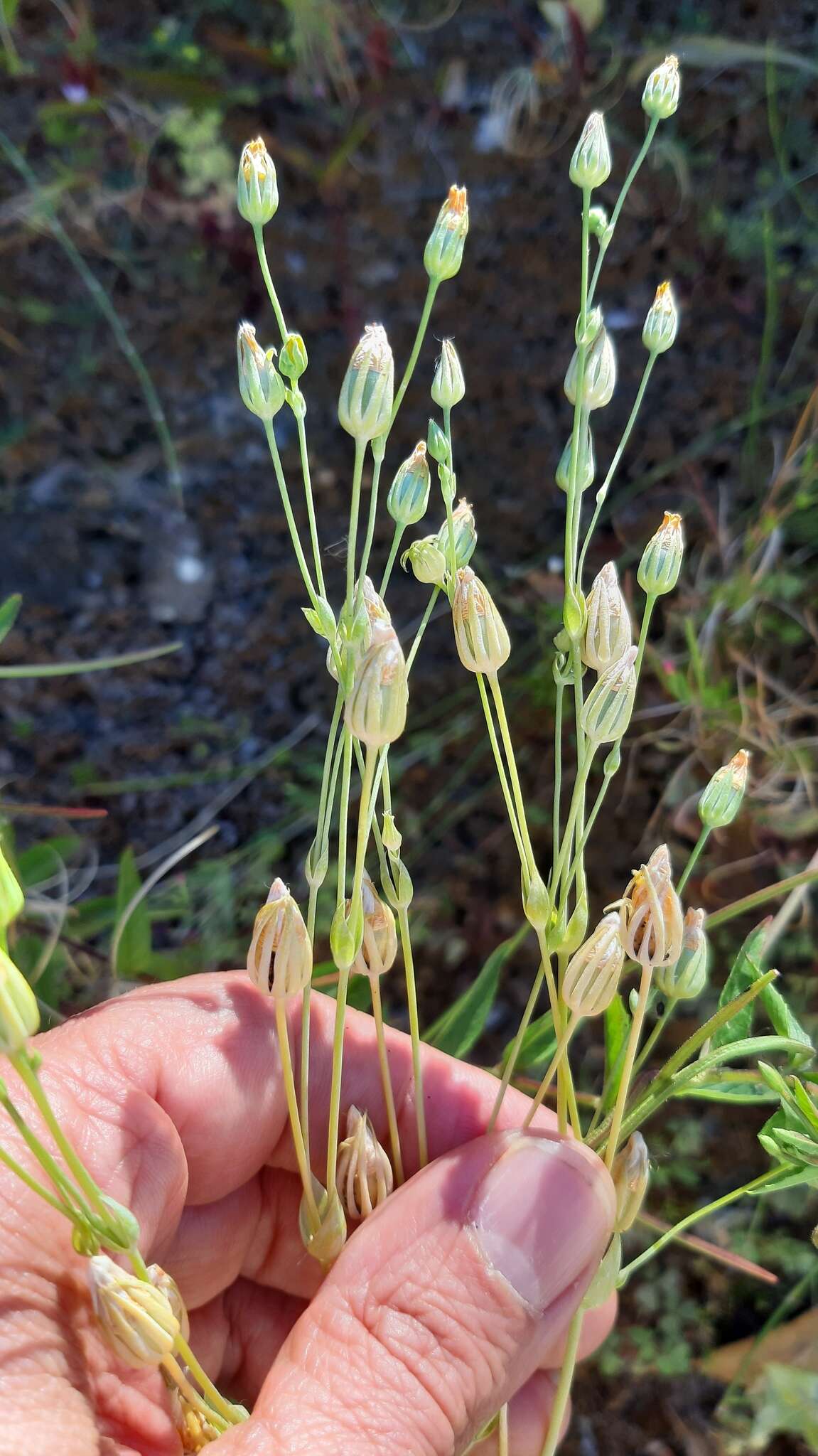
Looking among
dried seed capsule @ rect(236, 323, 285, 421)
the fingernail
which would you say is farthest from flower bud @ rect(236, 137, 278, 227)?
the fingernail

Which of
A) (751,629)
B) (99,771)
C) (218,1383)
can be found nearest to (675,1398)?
(218,1383)

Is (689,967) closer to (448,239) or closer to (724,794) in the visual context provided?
(724,794)

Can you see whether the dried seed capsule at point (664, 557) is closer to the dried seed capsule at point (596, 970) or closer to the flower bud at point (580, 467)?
the flower bud at point (580, 467)

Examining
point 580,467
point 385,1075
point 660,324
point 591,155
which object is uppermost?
point 591,155

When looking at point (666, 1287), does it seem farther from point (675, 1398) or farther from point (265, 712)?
point (265, 712)

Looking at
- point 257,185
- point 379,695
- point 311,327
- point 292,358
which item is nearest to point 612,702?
point 379,695

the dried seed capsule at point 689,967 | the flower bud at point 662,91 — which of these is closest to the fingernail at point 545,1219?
the dried seed capsule at point 689,967
